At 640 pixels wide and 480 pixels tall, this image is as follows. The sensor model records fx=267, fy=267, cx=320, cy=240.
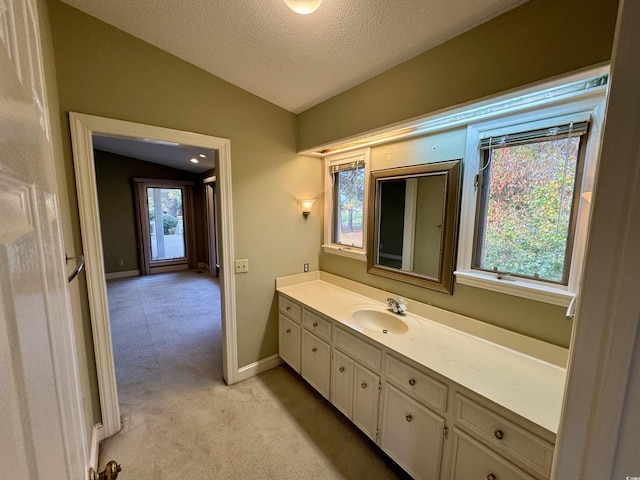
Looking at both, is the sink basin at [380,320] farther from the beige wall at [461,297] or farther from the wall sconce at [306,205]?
the wall sconce at [306,205]

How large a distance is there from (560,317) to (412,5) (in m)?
1.71

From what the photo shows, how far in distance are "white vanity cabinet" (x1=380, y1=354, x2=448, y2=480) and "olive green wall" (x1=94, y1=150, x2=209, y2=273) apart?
6.17 meters

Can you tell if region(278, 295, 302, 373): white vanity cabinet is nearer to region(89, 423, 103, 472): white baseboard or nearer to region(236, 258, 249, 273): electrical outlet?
region(236, 258, 249, 273): electrical outlet

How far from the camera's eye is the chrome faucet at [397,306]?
2.02 m

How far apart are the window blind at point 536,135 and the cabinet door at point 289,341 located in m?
1.99

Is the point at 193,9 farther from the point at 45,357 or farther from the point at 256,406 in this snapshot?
the point at 256,406

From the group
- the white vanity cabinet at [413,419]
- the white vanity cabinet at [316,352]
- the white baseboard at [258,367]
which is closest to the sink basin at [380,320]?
the white vanity cabinet at [316,352]

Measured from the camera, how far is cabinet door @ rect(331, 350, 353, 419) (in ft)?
6.22

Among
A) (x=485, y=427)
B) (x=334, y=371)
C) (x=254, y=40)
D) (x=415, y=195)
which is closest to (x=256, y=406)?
(x=334, y=371)

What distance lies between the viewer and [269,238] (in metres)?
2.53

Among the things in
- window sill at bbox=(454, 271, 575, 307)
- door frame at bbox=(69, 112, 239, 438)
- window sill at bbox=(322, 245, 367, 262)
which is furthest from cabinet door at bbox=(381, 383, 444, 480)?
door frame at bbox=(69, 112, 239, 438)

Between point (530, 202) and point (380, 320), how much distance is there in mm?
1252

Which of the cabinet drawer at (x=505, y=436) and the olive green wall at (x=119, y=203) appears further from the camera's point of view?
the olive green wall at (x=119, y=203)

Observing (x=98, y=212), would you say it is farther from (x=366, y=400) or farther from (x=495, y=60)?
(x=495, y=60)
